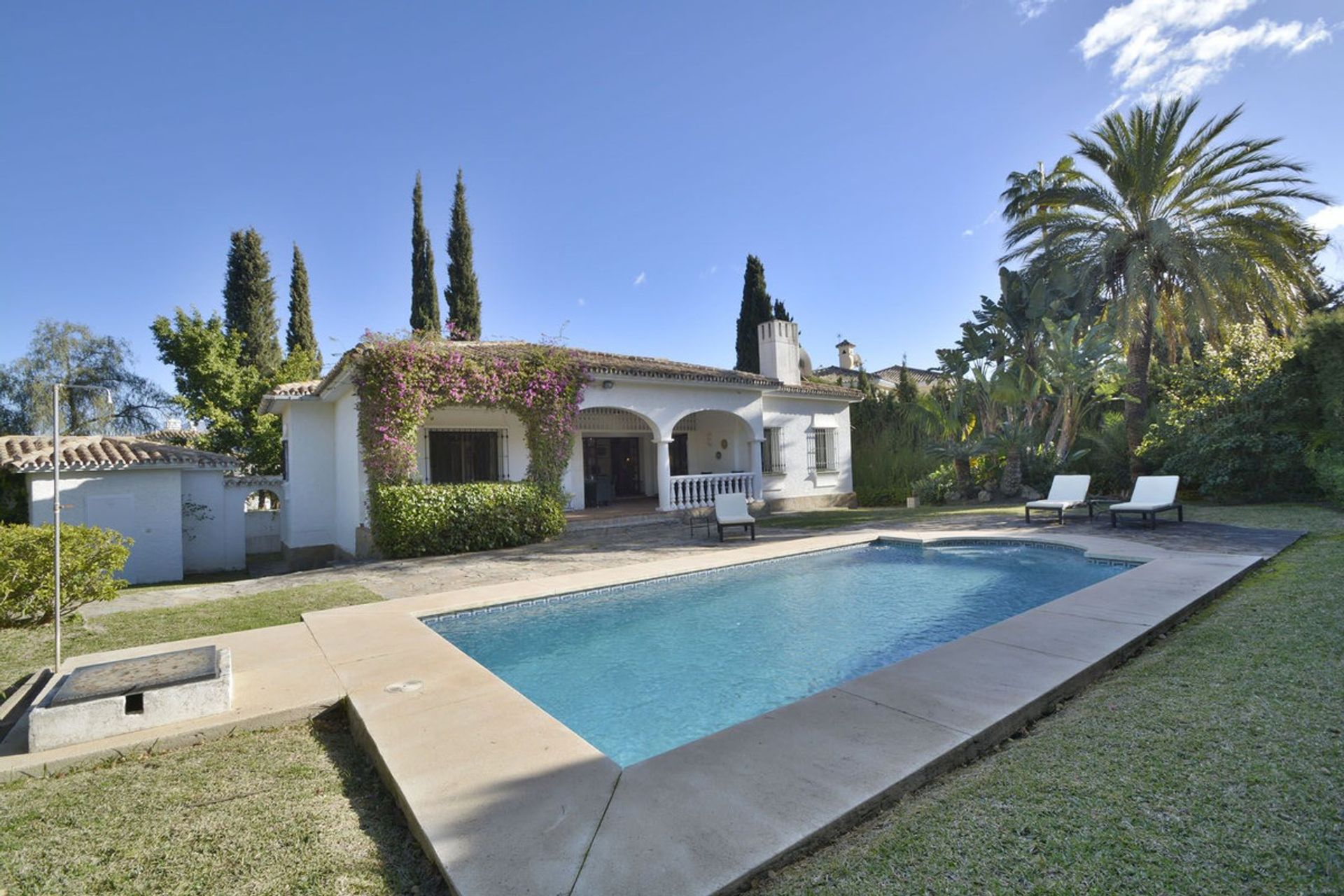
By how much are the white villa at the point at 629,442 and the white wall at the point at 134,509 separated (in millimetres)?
2521

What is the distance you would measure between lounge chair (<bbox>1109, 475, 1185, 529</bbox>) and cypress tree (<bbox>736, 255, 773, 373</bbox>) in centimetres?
1934

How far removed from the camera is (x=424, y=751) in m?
3.69

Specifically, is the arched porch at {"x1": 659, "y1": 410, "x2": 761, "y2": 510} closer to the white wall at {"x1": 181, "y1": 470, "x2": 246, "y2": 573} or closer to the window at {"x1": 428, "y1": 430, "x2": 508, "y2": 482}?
the window at {"x1": 428, "y1": 430, "x2": 508, "y2": 482}

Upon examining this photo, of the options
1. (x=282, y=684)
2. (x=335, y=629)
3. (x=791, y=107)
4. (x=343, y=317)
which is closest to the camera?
(x=282, y=684)

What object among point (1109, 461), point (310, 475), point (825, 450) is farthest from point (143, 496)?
point (1109, 461)

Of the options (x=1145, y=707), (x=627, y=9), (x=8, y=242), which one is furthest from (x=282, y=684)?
(x=8, y=242)

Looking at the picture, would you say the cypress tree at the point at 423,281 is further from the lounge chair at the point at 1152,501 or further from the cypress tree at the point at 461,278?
the lounge chair at the point at 1152,501

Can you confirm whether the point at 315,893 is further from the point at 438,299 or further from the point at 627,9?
the point at 438,299

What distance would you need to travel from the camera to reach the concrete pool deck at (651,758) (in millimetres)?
2602

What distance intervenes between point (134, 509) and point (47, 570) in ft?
25.2

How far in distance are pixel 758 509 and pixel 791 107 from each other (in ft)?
37.4

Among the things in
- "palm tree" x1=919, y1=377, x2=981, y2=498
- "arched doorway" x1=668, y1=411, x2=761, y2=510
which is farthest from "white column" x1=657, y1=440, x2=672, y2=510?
"palm tree" x1=919, y1=377, x2=981, y2=498

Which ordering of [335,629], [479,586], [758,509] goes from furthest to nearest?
[758,509]
[479,586]
[335,629]

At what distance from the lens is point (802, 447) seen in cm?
2194
